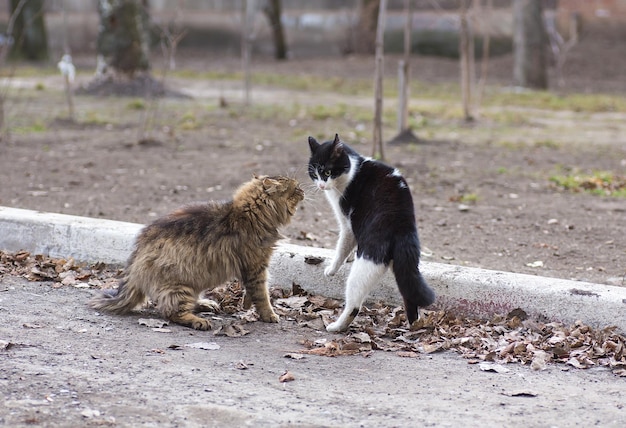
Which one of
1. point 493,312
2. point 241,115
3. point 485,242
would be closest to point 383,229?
point 493,312

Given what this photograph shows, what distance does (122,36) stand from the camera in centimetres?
1716

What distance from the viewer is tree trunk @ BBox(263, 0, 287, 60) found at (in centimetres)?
2580

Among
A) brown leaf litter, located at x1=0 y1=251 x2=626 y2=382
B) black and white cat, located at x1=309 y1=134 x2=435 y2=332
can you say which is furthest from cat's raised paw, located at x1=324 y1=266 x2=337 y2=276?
brown leaf litter, located at x1=0 y1=251 x2=626 y2=382

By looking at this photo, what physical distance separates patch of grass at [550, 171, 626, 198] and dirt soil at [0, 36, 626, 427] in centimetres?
20

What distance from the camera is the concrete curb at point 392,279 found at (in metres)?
5.42

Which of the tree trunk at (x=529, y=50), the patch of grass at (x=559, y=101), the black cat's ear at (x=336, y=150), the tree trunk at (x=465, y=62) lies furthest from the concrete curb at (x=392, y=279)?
the tree trunk at (x=529, y=50)

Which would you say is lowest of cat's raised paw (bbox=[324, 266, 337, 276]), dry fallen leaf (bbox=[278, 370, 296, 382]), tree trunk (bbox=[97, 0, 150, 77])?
dry fallen leaf (bbox=[278, 370, 296, 382])

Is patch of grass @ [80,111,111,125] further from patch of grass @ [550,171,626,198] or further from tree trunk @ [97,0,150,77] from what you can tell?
patch of grass @ [550,171,626,198]

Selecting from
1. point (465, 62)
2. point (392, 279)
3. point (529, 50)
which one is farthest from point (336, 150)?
point (529, 50)

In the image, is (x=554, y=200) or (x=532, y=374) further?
(x=554, y=200)

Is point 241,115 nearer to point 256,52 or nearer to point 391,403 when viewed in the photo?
point 391,403

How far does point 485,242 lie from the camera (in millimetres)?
7332

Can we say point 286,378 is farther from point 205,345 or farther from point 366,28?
point 366,28

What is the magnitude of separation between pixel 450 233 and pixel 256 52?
68.5ft
